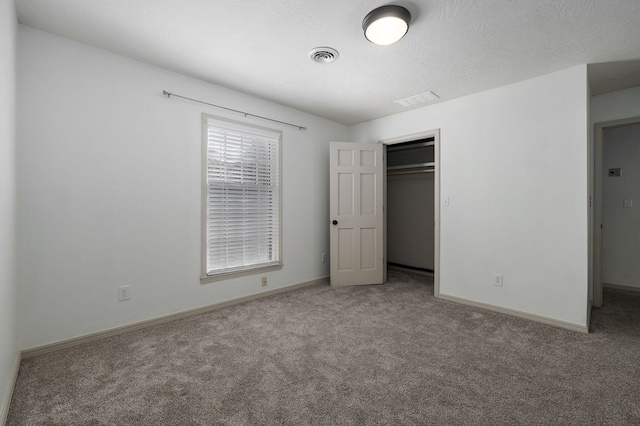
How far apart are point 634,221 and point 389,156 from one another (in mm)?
3369

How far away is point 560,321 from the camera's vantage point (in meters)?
2.76

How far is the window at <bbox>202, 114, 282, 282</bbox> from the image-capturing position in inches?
123

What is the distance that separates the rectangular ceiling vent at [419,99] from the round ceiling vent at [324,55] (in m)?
1.32

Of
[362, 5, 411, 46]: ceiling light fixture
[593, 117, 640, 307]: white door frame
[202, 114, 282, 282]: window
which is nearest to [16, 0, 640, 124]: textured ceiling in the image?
[362, 5, 411, 46]: ceiling light fixture

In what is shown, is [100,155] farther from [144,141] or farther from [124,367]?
[124,367]

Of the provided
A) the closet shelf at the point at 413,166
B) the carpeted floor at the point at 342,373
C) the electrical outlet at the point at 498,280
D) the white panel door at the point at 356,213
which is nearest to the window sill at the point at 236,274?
the carpeted floor at the point at 342,373

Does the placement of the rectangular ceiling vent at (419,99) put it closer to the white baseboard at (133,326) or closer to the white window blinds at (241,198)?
the white window blinds at (241,198)

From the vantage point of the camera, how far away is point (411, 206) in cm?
508

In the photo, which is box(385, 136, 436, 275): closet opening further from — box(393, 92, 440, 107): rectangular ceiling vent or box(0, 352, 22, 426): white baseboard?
box(0, 352, 22, 426): white baseboard

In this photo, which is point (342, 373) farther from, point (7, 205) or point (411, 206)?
point (411, 206)

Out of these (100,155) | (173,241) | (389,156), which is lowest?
(173,241)

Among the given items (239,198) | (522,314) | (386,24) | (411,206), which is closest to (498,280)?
(522,314)

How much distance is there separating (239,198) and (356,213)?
1.66 meters

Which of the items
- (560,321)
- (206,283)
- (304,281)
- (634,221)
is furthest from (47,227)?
(634,221)
